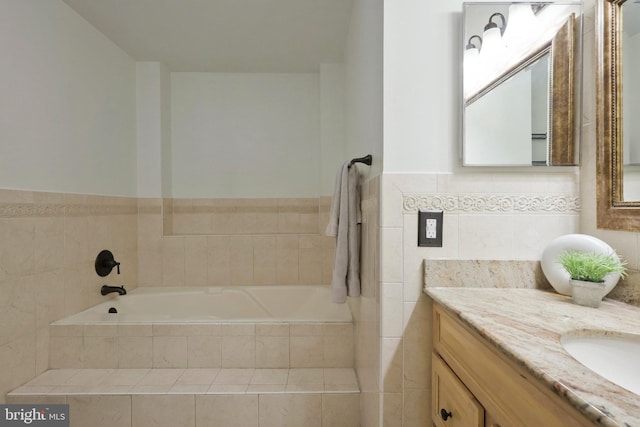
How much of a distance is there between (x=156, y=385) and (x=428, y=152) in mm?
1812

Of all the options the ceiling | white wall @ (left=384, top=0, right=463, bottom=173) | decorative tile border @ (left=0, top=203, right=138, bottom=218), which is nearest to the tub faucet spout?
decorative tile border @ (left=0, top=203, right=138, bottom=218)

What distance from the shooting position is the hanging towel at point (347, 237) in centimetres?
174

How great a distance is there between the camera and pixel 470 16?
4.12ft

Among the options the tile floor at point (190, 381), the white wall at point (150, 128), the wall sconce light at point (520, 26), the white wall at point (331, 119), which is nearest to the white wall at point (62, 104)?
the white wall at point (150, 128)

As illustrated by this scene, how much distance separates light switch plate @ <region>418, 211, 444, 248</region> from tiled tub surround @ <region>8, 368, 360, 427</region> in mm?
999

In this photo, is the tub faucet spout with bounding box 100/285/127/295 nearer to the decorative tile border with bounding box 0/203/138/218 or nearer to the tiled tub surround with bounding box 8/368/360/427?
the decorative tile border with bounding box 0/203/138/218

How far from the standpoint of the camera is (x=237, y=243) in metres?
3.08

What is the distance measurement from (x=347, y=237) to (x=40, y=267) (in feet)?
5.77

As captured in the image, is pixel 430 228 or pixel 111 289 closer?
pixel 430 228

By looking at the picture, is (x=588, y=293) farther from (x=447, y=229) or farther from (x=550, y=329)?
(x=447, y=229)

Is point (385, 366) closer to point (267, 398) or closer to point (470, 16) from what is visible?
point (267, 398)

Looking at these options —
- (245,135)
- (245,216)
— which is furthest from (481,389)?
(245,135)

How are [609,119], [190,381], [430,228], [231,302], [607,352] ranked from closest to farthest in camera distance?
1. [607,352]
2. [609,119]
3. [430,228]
4. [190,381]
5. [231,302]

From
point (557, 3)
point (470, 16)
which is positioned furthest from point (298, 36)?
point (557, 3)
